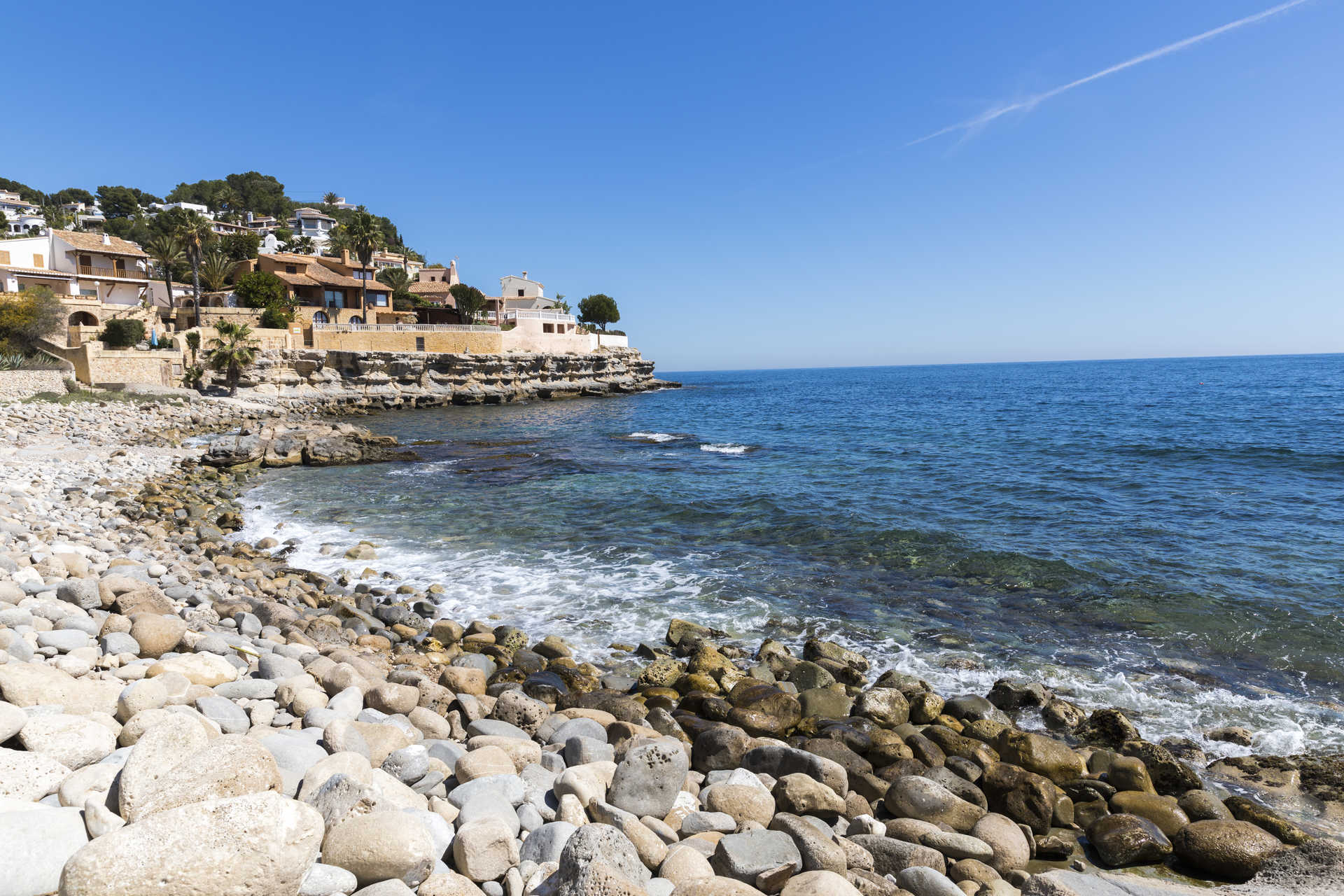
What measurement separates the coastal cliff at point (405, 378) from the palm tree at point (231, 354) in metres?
1.77

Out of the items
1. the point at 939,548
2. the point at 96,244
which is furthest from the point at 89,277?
the point at 939,548

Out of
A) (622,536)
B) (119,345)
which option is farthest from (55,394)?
(622,536)

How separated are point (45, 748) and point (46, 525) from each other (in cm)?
1107

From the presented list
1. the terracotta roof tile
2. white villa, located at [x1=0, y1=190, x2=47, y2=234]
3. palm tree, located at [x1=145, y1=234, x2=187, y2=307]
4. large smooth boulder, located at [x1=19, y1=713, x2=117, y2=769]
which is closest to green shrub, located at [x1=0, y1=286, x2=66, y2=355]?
palm tree, located at [x1=145, y1=234, x2=187, y2=307]

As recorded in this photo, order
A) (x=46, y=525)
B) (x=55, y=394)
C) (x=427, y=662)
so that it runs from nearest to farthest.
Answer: (x=427, y=662)
(x=46, y=525)
(x=55, y=394)

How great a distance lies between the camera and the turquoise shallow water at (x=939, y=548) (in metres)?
9.89

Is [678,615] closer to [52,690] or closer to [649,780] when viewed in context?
[649,780]

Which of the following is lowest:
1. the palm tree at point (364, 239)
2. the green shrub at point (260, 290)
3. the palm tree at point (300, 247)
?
the green shrub at point (260, 290)

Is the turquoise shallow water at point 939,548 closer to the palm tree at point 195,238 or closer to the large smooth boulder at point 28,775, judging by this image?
the large smooth boulder at point 28,775

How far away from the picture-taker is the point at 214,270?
6216 centimetres

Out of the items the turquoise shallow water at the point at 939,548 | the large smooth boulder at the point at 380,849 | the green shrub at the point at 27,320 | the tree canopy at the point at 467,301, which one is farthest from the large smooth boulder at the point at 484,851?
the tree canopy at the point at 467,301

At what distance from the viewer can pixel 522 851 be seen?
435cm

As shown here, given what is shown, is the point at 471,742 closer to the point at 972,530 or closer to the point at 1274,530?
the point at 972,530

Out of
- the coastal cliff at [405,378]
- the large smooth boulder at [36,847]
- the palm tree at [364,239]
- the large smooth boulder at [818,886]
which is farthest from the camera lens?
the palm tree at [364,239]
